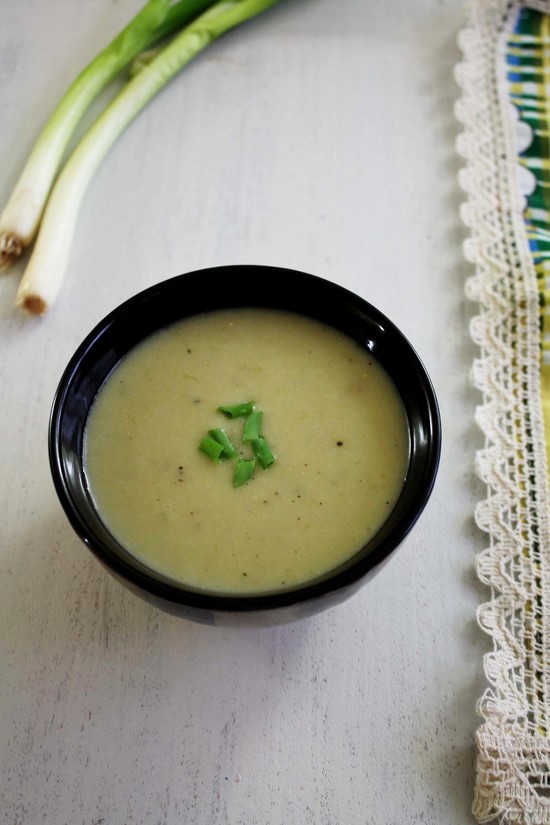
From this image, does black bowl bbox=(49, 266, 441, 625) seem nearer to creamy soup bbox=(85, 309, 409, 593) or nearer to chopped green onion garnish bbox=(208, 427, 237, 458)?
creamy soup bbox=(85, 309, 409, 593)

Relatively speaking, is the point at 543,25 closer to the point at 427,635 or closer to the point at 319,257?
the point at 319,257

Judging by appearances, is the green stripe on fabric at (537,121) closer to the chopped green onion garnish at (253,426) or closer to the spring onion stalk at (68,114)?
the chopped green onion garnish at (253,426)

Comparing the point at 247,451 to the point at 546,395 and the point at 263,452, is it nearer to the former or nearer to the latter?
the point at 263,452

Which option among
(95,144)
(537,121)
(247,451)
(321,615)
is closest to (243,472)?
(247,451)

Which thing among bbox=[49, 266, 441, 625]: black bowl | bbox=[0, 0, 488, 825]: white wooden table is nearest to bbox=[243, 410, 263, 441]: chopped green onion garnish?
bbox=[49, 266, 441, 625]: black bowl

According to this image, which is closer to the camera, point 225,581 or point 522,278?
point 225,581

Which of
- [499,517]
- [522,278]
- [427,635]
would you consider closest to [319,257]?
[522,278]
